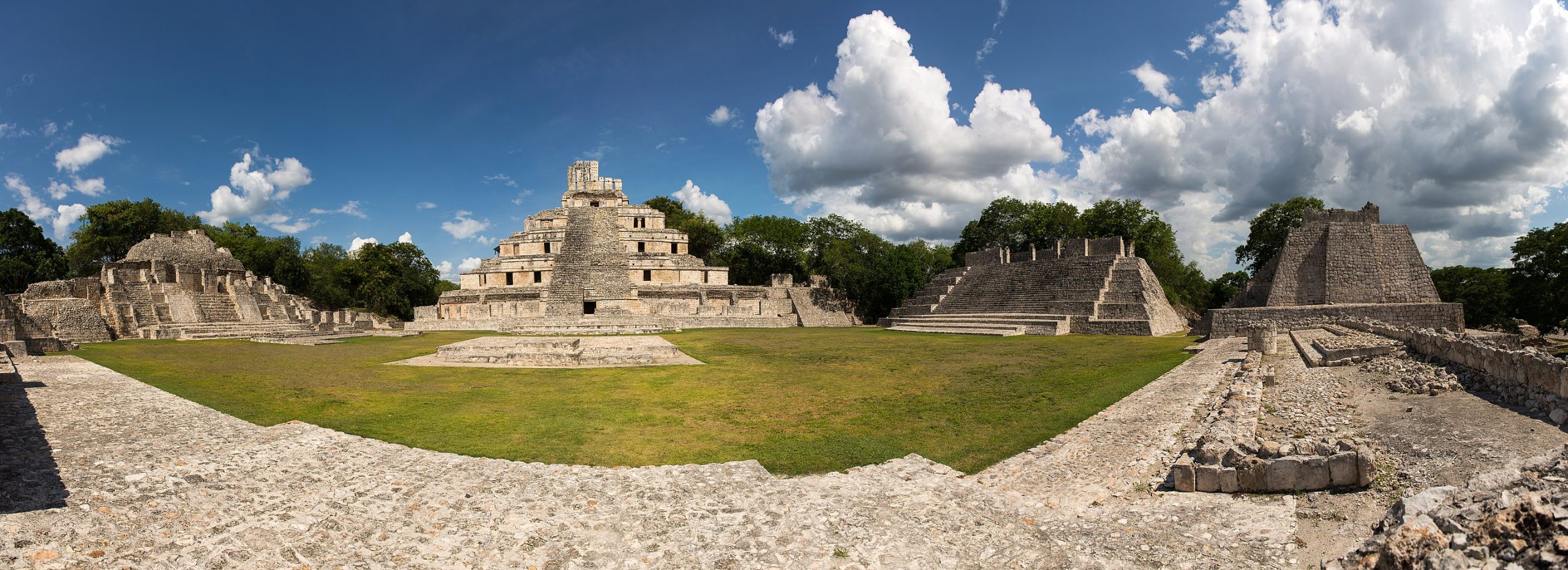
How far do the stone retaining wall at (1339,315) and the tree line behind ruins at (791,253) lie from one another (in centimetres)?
1276

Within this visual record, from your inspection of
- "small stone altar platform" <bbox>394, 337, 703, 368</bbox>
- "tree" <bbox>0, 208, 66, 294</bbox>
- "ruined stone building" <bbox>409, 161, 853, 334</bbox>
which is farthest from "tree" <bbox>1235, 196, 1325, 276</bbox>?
"tree" <bbox>0, 208, 66, 294</bbox>

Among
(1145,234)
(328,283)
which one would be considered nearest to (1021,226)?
(1145,234)

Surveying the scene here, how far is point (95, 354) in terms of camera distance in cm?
1777

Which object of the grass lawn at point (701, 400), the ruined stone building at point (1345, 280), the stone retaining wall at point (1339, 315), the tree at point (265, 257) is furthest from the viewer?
the tree at point (265, 257)

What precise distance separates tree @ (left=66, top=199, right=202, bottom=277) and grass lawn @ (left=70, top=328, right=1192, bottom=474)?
42.5 metres

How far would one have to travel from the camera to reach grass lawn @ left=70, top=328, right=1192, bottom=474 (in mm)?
7629

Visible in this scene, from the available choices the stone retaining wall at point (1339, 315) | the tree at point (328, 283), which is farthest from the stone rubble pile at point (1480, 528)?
the tree at point (328, 283)

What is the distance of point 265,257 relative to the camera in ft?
186

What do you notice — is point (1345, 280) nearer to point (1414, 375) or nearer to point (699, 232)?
point (1414, 375)

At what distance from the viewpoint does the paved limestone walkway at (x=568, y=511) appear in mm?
4445

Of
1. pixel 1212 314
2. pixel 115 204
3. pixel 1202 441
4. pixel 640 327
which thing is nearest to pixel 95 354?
pixel 640 327

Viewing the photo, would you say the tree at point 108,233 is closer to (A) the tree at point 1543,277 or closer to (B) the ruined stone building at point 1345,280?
(B) the ruined stone building at point 1345,280

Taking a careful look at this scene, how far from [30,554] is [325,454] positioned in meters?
2.67

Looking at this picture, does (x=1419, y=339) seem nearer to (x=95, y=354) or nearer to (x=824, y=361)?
(x=824, y=361)
